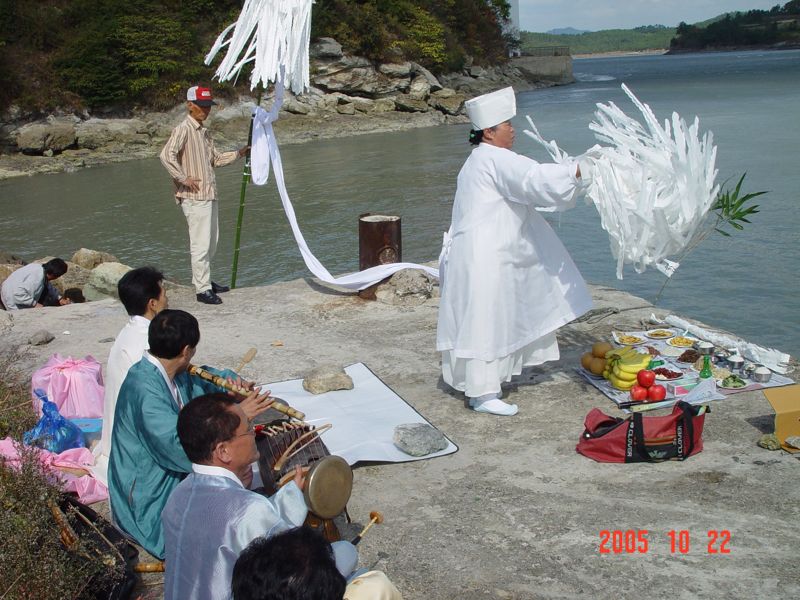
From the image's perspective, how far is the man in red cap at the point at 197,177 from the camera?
764 cm

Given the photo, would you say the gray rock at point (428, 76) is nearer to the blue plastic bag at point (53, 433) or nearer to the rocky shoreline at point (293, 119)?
the rocky shoreline at point (293, 119)

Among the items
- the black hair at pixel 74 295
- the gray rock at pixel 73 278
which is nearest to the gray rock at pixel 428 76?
the gray rock at pixel 73 278

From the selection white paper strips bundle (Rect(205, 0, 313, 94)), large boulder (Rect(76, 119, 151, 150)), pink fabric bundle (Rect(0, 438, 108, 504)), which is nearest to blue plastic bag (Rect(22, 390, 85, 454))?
pink fabric bundle (Rect(0, 438, 108, 504))

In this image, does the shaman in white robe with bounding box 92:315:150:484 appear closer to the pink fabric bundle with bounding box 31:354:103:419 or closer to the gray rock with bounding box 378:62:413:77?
the pink fabric bundle with bounding box 31:354:103:419

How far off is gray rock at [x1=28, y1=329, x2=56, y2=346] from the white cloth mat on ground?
2.43 m

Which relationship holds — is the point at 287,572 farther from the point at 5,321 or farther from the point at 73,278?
the point at 73,278

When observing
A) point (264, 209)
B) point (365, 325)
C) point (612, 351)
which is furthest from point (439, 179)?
point (612, 351)

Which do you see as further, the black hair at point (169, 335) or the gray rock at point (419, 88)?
the gray rock at point (419, 88)

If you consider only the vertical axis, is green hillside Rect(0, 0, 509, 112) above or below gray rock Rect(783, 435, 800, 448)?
above

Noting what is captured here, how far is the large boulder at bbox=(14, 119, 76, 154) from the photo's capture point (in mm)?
27500

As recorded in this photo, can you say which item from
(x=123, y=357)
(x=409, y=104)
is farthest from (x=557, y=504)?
(x=409, y=104)

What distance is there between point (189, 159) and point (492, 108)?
12.1 feet

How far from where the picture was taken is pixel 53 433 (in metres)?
4.58

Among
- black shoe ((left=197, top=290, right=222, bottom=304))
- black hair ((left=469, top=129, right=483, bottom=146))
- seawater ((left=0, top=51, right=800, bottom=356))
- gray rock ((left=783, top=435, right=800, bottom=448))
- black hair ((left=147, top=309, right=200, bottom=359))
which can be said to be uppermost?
black hair ((left=469, top=129, right=483, bottom=146))
